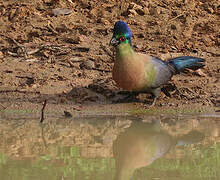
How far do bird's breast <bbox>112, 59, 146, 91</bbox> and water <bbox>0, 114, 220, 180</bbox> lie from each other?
0.45 metres

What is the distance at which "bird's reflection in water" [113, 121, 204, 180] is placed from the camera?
650 cm

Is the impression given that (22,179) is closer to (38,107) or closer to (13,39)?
(38,107)

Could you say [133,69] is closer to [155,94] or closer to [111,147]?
[155,94]

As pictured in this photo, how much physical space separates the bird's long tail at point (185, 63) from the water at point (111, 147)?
0.90 metres

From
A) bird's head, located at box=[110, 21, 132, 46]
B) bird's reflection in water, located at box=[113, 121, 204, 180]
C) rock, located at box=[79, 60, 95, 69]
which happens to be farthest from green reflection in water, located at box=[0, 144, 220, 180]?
rock, located at box=[79, 60, 95, 69]

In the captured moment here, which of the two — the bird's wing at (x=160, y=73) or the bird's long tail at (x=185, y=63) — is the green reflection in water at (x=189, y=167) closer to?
the bird's wing at (x=160, y=73)

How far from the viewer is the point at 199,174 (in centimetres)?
614

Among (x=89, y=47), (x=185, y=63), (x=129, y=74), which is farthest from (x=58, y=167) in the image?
(x=89, y=47)

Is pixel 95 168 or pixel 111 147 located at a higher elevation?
pixel 95 168

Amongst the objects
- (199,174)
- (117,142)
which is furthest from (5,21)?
(199,174)

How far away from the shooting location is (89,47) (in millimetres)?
9883

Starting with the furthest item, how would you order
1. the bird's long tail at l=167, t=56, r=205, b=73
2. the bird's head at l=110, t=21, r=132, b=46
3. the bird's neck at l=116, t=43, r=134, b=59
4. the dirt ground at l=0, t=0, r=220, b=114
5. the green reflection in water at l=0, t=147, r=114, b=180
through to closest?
the bird's long tail at l=167, t=56, r=205, b=73, the dirt ground at l=0, t=0, r=220, b=114, the bird's neck at l=116, t=43, r=134, b=59, the bird's head at l=110, t=21, r=132, b=46, the green reflection in water at l=0, t=147, r=114, b=180

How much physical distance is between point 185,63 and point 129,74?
1.20 metres

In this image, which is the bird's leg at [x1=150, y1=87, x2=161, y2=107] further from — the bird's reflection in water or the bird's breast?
the bird's reflection in water
